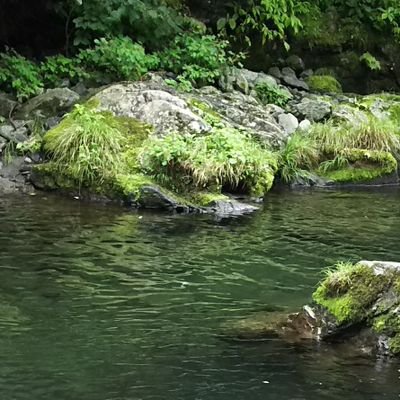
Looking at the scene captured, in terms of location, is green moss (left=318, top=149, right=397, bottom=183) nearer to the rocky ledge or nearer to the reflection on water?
the reflection on water

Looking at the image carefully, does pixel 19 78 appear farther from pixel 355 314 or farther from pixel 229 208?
pixel 355 314

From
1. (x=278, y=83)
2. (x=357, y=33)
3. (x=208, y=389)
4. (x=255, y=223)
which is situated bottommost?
(x=208, y=389)

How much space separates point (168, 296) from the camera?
6.54m

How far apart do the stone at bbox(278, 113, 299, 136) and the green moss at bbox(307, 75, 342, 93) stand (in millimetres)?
2438

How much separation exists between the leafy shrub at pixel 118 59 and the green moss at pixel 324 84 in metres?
3.94

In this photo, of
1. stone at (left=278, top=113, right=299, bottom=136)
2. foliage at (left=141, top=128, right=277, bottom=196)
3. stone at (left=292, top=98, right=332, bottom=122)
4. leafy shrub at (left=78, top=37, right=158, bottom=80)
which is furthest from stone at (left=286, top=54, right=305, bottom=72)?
foliage at (left=141, top=128, right=277, bottom=196)

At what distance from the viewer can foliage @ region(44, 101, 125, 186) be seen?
10672 mm

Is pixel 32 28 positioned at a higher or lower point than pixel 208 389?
higher

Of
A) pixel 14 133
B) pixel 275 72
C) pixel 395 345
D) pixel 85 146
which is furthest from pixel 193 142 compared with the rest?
pixel 395 345

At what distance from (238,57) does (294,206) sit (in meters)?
4.95

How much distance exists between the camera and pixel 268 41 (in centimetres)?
1616

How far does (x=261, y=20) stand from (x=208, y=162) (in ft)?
20.4

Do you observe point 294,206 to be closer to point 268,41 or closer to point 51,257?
point 51,257

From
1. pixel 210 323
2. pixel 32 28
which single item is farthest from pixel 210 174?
pixel 32 28
